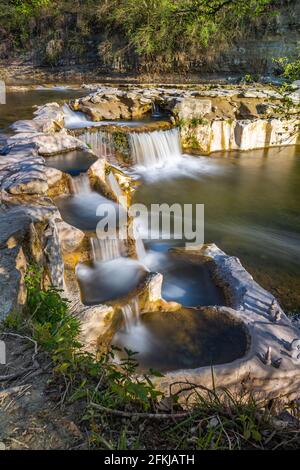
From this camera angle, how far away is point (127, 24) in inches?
927

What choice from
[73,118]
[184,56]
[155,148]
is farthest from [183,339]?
[184,56]

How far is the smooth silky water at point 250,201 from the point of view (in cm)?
647

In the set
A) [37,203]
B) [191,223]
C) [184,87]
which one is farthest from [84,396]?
[184,87]

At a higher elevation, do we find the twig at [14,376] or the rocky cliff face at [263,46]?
the rocky cliff face at [263,46]

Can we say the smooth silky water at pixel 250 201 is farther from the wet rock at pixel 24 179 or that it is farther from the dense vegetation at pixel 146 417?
the dense vegetation at pixel 146 417

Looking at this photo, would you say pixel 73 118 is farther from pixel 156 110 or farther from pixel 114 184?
pixel 114 184

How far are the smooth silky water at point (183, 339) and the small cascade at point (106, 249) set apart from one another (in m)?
1.28

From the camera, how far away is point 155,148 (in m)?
11.4

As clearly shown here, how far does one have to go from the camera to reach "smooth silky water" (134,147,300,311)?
647 centimetres

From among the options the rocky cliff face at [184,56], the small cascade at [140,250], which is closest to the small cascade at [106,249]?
the small cascade at [140,250]

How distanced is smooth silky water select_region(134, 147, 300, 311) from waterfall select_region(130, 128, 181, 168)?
37 cm

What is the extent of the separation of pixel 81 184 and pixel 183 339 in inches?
160

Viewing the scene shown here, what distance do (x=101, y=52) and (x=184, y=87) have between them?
1107cm

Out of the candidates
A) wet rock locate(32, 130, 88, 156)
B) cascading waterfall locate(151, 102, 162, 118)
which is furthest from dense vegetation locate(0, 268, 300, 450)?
cascading waterfall locate(151, 102, 162, 118)
